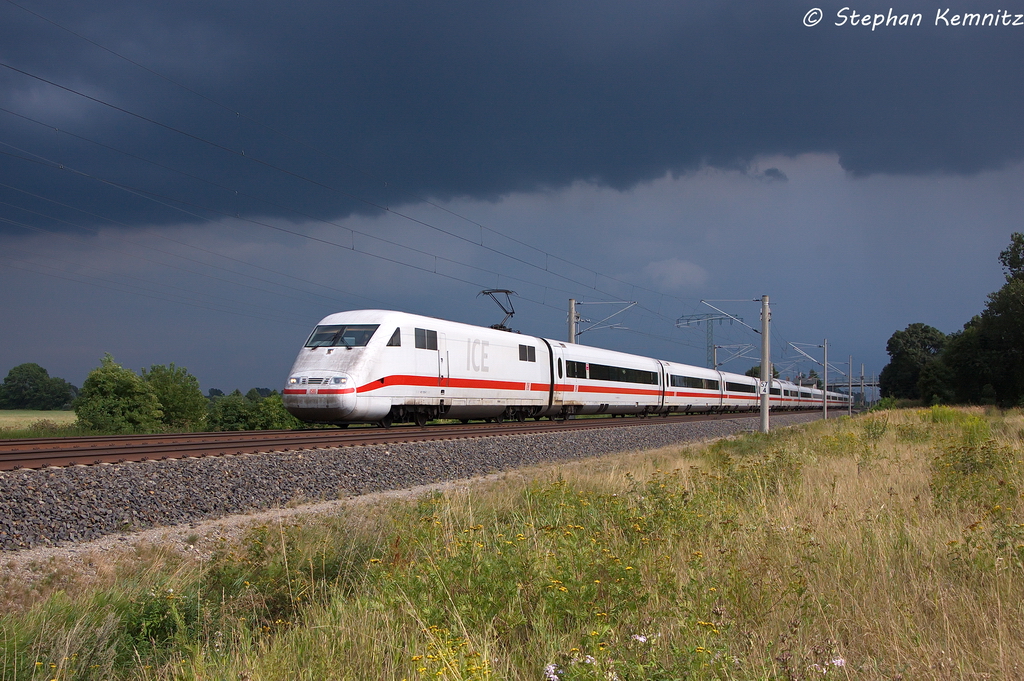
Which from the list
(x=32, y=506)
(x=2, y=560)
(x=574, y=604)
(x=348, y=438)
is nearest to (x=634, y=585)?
(x=574, y=604)

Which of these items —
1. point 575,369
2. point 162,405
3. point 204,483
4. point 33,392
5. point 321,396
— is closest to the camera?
point 204,483

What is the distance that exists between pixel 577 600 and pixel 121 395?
3481 centimetres

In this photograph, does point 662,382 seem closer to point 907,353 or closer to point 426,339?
point 426,339

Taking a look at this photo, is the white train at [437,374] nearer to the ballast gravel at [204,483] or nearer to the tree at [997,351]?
the ballast gravel at [204,483]

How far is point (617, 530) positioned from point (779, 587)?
216cm

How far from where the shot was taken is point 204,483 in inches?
389

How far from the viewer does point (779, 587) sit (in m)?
4.87

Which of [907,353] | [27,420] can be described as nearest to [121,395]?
[27,420]

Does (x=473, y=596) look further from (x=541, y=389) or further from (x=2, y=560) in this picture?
(x=541, y=389)

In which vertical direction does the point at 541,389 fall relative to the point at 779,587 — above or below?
above

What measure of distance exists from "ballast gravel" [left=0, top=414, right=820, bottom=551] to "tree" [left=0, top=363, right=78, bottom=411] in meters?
74.1

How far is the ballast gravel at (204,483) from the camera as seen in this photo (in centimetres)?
793

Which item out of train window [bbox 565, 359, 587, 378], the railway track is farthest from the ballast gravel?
train window [bbox 565, 359, 587, 378]

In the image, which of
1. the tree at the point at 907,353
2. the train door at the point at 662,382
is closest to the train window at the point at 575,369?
the train door at the point at 662,382
